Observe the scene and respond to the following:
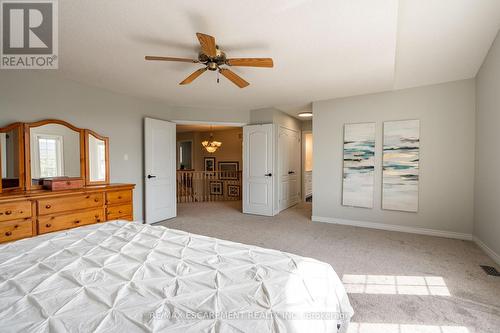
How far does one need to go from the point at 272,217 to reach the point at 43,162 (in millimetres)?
3999

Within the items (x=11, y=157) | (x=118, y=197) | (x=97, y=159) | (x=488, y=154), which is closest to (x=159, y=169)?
(x=97, y=159)

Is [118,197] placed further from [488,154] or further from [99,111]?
[488,154]

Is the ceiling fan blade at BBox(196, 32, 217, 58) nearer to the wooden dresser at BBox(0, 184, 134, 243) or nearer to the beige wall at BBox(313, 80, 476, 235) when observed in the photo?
the wooden dresser at BBox(0, 184, 134, 243)

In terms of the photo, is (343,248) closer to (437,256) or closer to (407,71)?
(437,256)

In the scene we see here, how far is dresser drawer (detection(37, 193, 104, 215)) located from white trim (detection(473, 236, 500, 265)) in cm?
501

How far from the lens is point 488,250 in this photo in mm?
3039

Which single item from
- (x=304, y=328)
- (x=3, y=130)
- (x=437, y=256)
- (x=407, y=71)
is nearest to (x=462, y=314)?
(x=437, y=256)

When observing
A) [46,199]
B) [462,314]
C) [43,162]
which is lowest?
[462,314]

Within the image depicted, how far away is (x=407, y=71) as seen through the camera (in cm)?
344

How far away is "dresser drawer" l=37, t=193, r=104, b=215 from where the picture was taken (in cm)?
279

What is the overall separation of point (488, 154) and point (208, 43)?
366cm
